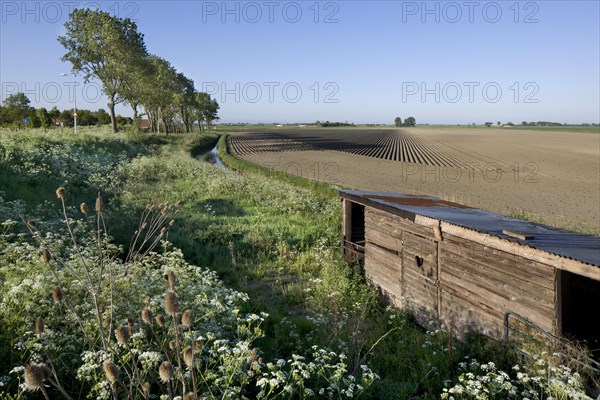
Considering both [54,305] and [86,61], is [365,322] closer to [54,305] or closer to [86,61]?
[54,305]

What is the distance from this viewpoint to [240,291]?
967 centimetres

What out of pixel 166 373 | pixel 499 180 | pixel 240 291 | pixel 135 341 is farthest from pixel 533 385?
pixel 499 180

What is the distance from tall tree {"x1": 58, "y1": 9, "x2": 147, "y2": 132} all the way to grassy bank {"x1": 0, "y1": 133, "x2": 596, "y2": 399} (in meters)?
24.6

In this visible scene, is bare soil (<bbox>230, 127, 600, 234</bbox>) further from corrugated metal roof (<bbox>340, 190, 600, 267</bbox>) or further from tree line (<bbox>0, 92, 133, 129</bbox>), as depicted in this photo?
tree line (<bbox>0, 92, 133, 129</bbox>)

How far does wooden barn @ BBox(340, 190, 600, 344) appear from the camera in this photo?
19.1ft

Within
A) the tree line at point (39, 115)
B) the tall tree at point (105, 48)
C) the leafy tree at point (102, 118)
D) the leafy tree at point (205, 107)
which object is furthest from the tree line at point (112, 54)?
the leafy tree at point (205, 107)

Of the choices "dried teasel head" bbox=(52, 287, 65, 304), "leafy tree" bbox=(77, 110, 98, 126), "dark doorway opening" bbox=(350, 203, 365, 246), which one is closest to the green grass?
"dark doorway opening" bbox=(350, 203, 365, 246)

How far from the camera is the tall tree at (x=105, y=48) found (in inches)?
1695

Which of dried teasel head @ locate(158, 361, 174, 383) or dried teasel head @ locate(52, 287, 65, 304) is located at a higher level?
dried teasel head @ locate(52, 287, 65, 304)

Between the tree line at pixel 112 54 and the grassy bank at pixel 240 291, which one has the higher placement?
the tree line at pixel 112 54

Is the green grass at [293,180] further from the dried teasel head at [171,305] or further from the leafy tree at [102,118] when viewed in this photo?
the leafy tree at [102,118]

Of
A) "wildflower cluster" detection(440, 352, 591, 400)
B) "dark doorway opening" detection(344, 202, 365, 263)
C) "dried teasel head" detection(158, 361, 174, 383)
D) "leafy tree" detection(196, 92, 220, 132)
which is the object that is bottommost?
"wildflower cluster" detection(440, 352, 591, 400)

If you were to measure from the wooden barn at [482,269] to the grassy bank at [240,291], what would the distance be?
1.67ft

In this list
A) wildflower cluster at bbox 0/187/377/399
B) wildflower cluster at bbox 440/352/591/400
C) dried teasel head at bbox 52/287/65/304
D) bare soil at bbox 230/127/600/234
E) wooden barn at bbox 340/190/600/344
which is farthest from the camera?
bare soil at bbox 230/127/600/234
